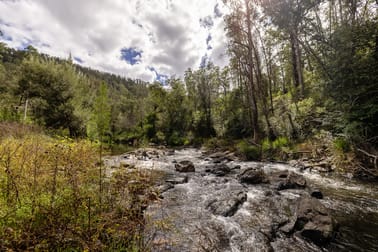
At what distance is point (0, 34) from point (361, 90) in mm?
22903

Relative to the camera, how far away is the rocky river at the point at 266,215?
11.0 ft

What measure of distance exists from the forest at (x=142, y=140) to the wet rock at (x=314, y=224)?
Answer: 125 inches

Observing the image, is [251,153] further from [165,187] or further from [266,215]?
[266,215]

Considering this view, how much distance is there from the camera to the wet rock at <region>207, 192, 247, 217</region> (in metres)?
4.66

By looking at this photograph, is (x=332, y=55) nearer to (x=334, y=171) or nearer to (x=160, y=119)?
(x=334, y=171)

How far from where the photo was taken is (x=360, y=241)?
3412 mm

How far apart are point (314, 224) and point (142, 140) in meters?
11.3

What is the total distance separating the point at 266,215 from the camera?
14.8 feet

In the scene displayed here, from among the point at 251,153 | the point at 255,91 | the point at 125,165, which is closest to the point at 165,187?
the point at 125,165

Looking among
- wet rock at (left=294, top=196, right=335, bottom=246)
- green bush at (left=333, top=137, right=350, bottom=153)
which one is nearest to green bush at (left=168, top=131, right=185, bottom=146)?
green bush at (left=333, top=137, right=350, bottom=153)

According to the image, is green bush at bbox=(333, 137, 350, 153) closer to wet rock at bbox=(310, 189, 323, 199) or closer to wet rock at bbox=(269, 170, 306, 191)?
wet rock at bbox=(269, 170, 306, 191)

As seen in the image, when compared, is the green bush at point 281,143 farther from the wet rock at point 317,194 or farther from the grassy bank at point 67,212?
the grassy bank at point 67,212

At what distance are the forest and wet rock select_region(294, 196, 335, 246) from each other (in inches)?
125

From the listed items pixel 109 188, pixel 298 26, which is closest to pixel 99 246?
pixel 109 188
